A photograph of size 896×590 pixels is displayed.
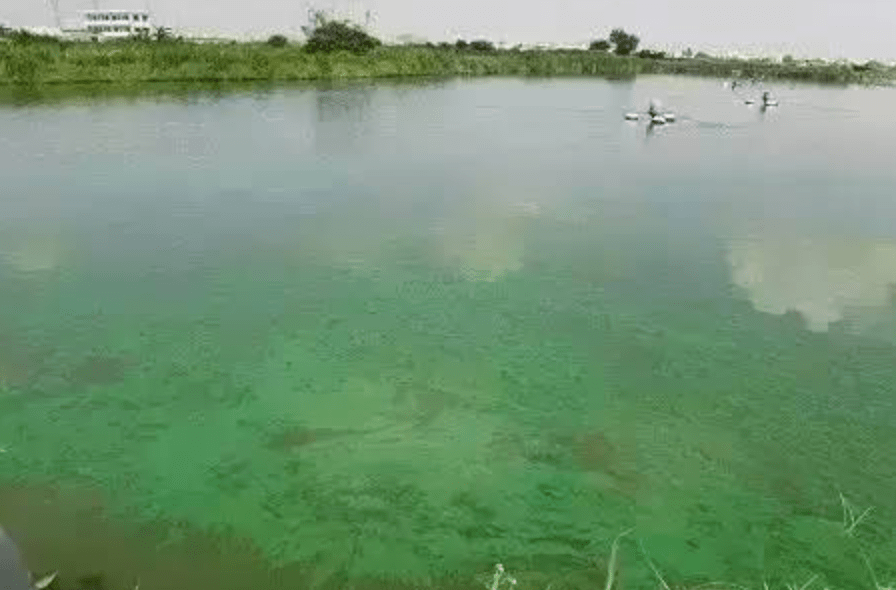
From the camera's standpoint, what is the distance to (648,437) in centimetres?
703

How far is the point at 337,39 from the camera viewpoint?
4753 cm

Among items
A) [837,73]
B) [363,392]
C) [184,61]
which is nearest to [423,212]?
[363,392]

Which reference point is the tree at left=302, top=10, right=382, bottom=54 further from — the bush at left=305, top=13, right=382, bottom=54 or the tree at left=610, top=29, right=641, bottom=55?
the tree at left=610, top=29, right=641, bottom=55

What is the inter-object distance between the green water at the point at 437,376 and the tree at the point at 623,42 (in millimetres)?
63497

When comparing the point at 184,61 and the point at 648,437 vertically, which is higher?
the point at 184,61

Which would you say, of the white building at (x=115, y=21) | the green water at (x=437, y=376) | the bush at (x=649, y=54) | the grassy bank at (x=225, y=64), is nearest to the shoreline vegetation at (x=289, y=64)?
the grassy bank at (x=225, y=64)

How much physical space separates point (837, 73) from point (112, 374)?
230 feet

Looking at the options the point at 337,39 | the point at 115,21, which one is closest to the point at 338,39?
the point at 337,39

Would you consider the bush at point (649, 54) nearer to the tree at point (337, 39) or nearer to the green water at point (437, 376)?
the tree at point (337, 39)

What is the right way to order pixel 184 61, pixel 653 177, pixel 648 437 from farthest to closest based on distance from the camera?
pixel 184 61 < pixel 653 177 < pixel 648 437

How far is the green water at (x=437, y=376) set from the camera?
562 cm

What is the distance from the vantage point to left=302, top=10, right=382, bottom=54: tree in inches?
1833

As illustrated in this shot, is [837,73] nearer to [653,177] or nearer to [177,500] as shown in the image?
[653,177]

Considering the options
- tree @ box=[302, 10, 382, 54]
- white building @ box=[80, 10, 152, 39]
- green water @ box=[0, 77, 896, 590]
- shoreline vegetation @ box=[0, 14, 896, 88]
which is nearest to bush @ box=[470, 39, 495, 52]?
shoreline vegetation @ box=[0, 14, 896, 88]
